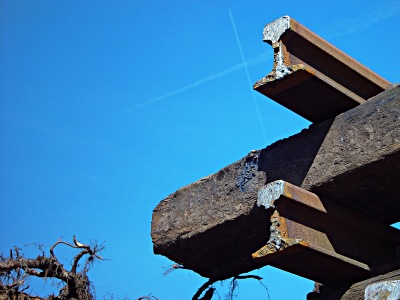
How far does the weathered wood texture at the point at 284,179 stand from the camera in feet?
14.4

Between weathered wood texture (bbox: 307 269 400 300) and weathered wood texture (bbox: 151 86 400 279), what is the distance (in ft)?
1.23

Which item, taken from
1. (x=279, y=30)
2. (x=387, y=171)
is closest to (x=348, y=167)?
(x=387, y=171)

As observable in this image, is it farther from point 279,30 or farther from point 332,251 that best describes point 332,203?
point 279,30

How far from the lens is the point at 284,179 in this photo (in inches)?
187

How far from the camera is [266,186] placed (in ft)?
14.9

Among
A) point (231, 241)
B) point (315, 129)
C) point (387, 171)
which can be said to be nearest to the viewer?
point (387, 171)

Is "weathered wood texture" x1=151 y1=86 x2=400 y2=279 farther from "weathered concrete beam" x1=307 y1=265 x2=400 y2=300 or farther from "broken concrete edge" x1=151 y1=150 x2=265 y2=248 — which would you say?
"weathered concrete beam" x1=307 y1=265 x2=400 y2=300

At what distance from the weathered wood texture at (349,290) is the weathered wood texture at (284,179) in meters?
0.37

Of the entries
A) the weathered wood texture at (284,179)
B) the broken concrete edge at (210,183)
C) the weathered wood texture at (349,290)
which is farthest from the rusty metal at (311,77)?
Result: the weathered wood texture at (349,290)

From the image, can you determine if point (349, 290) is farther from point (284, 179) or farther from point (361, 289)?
point (284, 179)

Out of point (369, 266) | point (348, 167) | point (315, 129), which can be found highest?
point (315, 129)

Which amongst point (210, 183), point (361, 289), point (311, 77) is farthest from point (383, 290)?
point (210, 183)

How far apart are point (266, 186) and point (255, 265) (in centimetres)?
107

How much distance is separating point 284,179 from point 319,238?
1.31 feet
